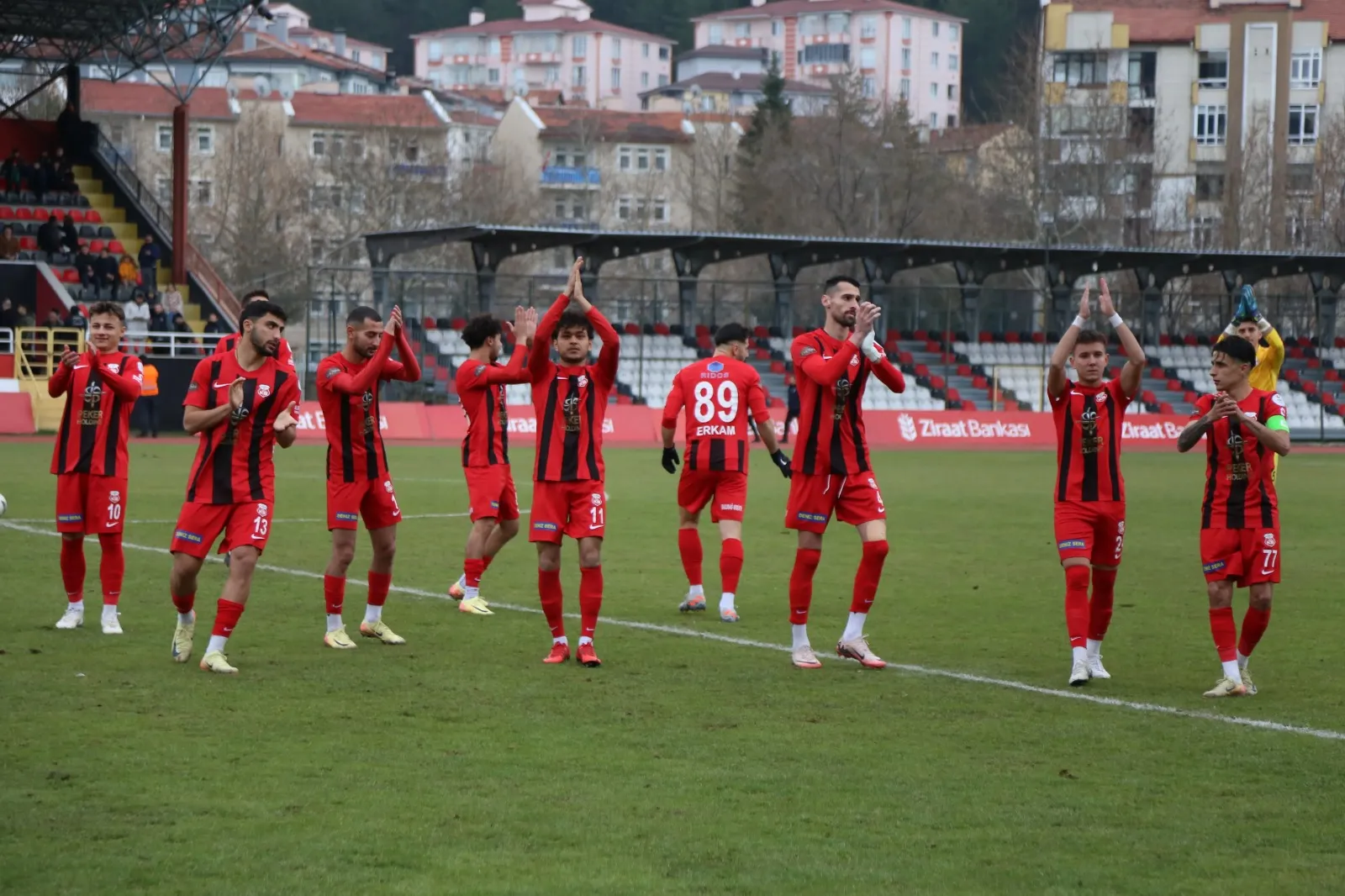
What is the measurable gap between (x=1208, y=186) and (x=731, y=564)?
273 feet

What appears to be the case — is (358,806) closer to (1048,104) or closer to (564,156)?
(1048,104)

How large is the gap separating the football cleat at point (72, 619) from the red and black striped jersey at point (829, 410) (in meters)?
4.79

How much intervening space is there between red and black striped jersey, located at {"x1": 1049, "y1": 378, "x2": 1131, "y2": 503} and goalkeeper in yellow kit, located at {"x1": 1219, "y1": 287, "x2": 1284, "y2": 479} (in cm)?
71

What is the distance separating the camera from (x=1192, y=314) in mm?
52656

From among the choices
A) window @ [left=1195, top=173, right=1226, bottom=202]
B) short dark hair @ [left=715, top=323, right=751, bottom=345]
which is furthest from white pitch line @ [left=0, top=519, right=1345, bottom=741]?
window @ [left=1195, top=173, right=1226, bottom=202]

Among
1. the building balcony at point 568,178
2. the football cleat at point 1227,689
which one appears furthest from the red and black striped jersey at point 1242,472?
the building balcony at point 568,178

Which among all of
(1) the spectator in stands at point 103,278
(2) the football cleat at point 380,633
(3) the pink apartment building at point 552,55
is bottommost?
(2) the football cleat at point 380,633

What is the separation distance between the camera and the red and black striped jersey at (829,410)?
10047 millimetres

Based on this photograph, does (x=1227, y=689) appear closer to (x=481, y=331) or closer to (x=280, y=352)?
(x=280, y=352)

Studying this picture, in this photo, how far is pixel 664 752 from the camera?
7914 mm

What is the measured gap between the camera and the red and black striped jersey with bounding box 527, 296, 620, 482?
32.8ft

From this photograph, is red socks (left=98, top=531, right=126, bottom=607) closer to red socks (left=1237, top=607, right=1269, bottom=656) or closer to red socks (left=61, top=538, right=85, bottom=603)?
red socks (left=61, top=538, right=85, bottom=603)

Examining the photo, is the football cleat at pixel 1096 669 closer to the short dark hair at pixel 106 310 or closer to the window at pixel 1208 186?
the short dark hair at pixel 106 310

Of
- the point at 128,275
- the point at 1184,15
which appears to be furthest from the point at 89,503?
the point at 1184,15
